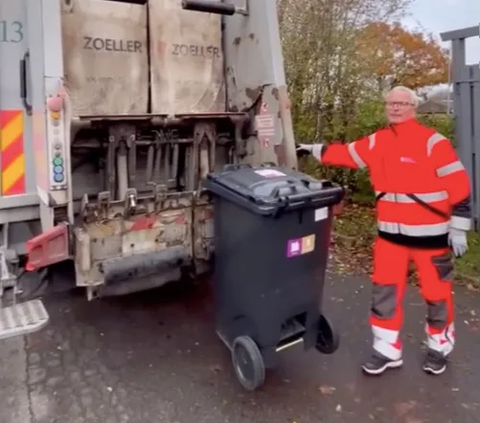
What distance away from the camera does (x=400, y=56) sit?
412 inches

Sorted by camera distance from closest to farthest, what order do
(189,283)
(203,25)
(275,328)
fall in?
(275,328)
(203,25)
(189,283)

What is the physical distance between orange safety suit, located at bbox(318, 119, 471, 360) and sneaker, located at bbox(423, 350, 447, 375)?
0.13ft

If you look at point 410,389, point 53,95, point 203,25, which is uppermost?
point 203,25

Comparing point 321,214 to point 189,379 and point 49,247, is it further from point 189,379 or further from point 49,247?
point 49,247

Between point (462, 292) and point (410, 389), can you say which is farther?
point (462, 292)

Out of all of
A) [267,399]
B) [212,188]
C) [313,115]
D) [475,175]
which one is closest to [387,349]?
[267,399]

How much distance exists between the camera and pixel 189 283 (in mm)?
4152

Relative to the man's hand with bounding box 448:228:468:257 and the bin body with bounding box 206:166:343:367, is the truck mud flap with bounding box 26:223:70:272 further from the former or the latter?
the man's hand with bounding box 448:228:468:257

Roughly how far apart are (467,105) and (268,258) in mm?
3368

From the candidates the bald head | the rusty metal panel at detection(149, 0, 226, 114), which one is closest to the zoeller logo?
the rusty metal panel at detection(149, 0, 226, 114)

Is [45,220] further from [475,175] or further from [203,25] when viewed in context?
[475,175]

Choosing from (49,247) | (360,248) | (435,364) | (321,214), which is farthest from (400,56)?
(49,247)

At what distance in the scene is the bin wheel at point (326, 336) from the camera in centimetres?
285

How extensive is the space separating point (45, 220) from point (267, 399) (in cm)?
148
